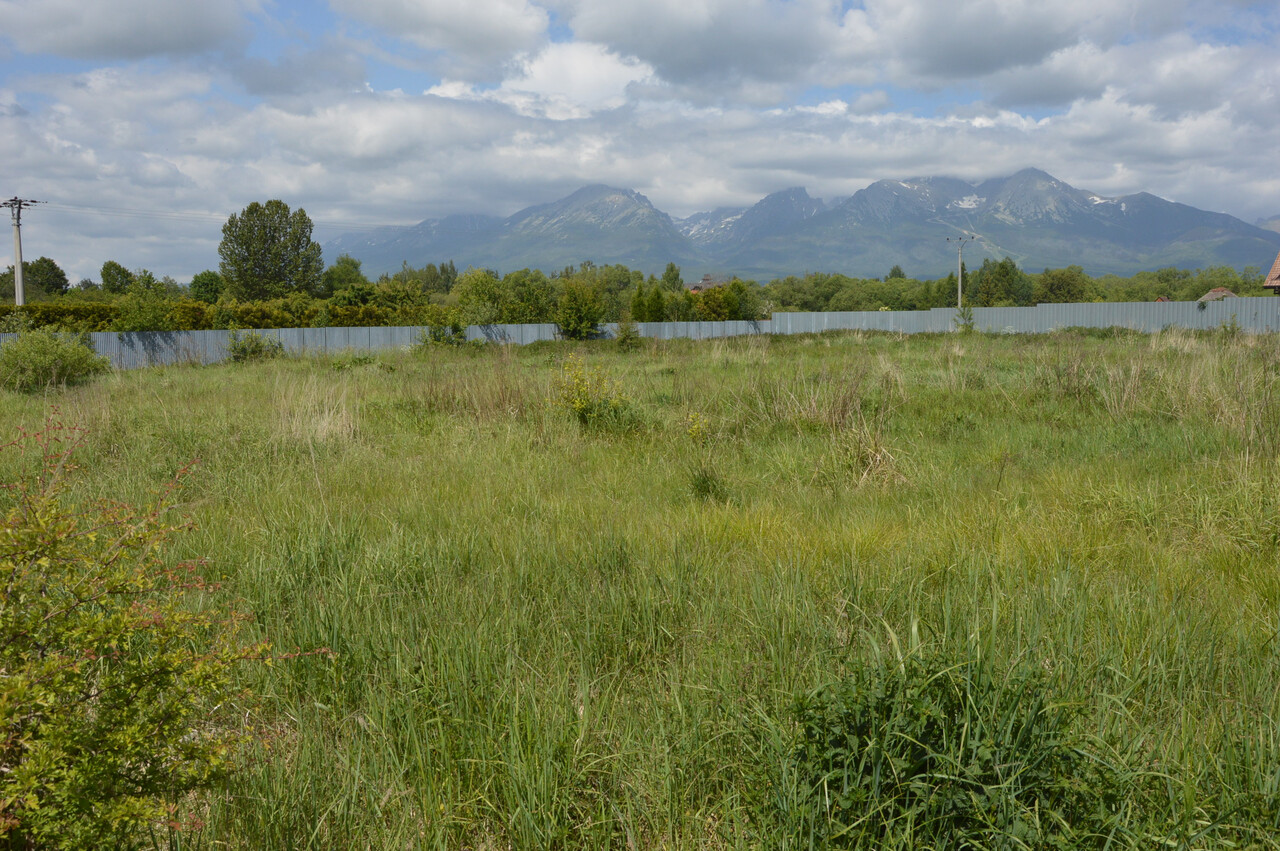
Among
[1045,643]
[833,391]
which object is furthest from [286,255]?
[1045,643]

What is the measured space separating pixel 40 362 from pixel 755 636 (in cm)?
1578

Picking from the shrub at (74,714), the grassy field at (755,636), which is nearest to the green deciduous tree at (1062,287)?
the grassy field at (755,636)

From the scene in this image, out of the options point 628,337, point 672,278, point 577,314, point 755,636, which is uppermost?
point 672,278

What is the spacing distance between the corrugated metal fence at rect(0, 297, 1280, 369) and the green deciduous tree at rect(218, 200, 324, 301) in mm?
40034

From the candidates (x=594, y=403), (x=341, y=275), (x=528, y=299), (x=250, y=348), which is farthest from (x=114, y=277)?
(x=594, y=403)

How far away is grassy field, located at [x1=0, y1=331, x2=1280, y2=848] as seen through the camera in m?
1.69

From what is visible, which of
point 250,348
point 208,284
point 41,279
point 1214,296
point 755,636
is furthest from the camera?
point 208,284

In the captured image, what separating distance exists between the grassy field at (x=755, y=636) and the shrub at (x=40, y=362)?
8.96 meters

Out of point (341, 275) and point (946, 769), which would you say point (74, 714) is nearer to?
point (946, 769)

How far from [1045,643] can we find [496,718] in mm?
1838

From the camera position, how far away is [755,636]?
8.50ft

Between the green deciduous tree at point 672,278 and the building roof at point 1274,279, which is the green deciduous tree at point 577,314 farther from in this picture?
the green deciduous tree at point 672,278

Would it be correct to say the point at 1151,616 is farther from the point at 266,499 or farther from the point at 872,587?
the point at 266,499

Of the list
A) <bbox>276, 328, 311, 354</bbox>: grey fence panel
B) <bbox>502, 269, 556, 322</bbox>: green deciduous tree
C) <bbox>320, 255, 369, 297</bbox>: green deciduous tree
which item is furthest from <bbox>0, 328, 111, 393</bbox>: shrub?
<bbox>320, 255, 369, 297</bbox>: green deciduous tree
